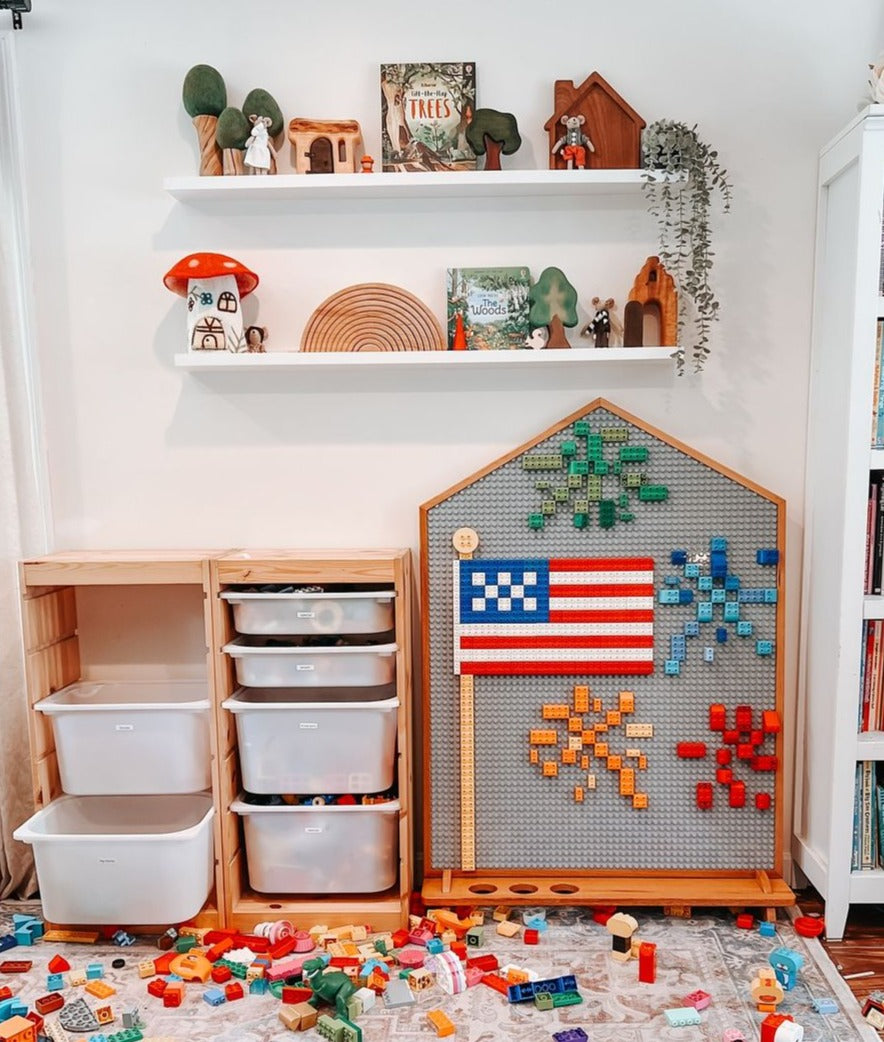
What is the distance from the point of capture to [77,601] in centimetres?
246

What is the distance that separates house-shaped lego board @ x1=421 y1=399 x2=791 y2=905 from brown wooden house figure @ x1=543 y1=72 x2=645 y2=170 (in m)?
0.59

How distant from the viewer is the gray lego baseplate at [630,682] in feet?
7.39

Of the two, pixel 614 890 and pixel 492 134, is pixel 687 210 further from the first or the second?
pixel 614 890

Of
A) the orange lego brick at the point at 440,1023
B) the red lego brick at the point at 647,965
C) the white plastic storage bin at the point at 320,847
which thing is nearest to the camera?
the orange lego brick at the point at 440,1023

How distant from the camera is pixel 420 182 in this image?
7.14 feet

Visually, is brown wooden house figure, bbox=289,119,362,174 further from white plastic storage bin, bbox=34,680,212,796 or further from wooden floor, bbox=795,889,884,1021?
wooden floor, bbox=795,889,884,1021

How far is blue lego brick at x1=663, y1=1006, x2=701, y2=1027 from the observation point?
180 cm

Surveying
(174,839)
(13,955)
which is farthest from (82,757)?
(13,955)

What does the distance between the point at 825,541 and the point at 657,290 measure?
0.73m

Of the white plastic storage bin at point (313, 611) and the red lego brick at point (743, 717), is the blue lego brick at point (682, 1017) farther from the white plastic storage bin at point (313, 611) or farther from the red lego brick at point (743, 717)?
the white plastic storage bin at point (313, 611)

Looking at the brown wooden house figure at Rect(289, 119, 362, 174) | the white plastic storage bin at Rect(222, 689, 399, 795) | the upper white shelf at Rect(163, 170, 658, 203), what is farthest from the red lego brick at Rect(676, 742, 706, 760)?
the brown wooden house figure at Rect(289, 119, 362, 174)

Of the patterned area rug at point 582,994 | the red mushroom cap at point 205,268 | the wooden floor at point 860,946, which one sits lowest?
the wooden floor at point 860,946

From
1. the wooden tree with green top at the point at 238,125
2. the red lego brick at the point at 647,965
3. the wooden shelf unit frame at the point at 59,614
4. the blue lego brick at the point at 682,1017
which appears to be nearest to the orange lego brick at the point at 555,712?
the red lego brick at the point at 647,965

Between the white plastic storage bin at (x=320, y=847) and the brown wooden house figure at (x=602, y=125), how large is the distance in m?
1.63
